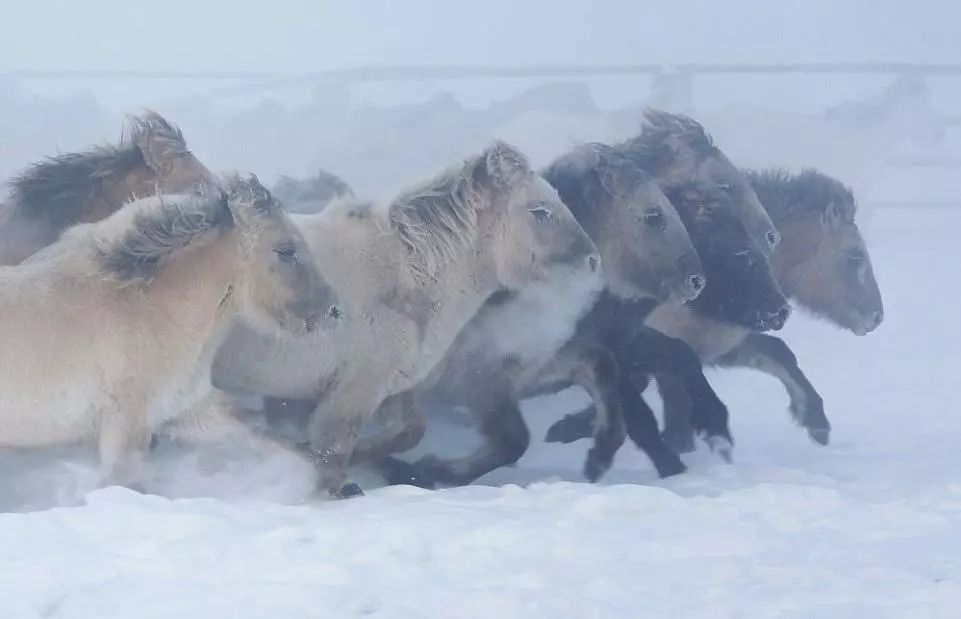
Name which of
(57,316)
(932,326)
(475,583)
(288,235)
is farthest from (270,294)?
(932,326)

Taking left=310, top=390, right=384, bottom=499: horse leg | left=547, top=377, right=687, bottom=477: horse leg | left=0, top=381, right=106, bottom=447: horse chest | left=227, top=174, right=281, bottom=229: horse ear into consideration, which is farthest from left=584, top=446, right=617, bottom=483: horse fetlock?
→ left=0, top=381, right=106, bottom=447: horse chest

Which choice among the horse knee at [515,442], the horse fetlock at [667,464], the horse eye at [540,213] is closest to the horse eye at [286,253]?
the horse eye at [540,213]

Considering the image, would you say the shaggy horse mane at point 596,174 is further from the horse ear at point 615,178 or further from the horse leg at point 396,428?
the horse leg at point 396,428

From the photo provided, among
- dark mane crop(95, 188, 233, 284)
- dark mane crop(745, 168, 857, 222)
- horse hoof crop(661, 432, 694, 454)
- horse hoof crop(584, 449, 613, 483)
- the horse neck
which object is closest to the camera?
dark mane crop(95, 188, 233, 284)

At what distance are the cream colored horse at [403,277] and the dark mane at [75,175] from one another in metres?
0.68

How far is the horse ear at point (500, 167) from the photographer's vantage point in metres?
3.94

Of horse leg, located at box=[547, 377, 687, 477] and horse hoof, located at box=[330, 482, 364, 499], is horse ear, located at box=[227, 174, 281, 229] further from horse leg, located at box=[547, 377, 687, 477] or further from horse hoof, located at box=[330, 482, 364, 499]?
horse leg, located at box=[547, 377, 687, 477]

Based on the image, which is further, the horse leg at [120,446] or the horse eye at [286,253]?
the horse eye at [286,253]

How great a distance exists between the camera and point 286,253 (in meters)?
3.56

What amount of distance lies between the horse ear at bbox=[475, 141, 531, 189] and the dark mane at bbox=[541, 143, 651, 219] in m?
0.46

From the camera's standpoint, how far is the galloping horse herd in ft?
11.3

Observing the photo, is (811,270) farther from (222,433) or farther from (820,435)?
(222,433)

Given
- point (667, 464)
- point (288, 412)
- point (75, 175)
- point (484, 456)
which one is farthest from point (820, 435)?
point (75, 175)

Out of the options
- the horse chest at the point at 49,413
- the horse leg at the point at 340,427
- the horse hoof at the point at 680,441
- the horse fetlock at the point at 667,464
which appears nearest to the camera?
the horse chest at the point at 49,413
